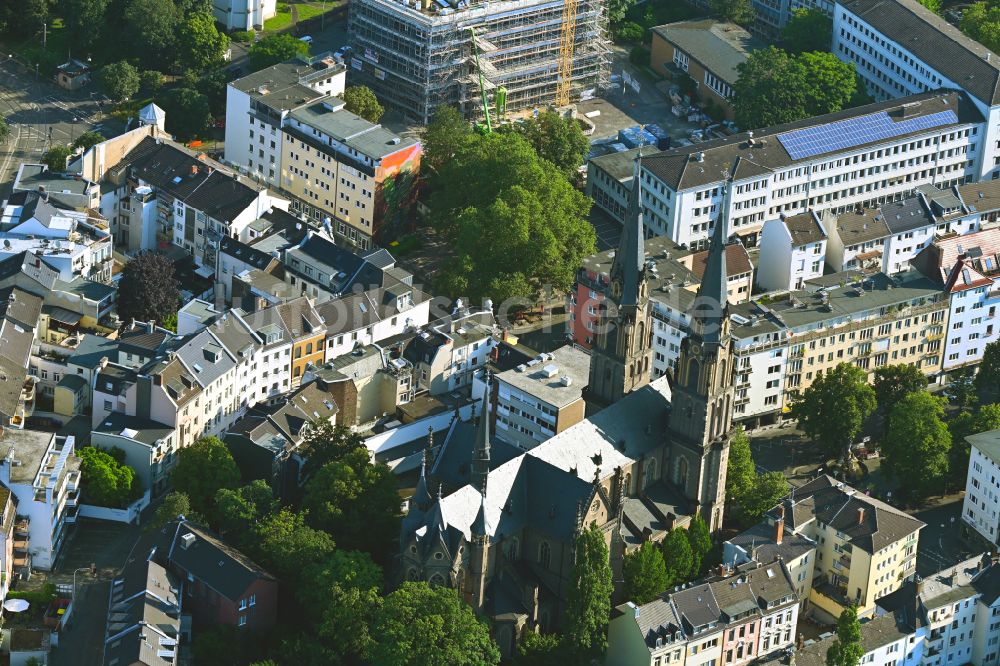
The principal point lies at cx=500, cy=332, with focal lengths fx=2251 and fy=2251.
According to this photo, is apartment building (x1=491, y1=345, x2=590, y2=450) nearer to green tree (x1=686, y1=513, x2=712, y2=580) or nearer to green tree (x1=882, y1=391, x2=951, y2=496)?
green tree (x1=686, y1=513, x2=712, y2=580)

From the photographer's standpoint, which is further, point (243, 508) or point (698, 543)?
→ point (698, 543)

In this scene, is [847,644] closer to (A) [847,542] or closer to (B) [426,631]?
(A) [847,542]

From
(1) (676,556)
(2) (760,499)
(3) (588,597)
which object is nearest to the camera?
(3) (588,597)

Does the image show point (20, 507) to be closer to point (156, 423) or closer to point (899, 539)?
point (156, 423)

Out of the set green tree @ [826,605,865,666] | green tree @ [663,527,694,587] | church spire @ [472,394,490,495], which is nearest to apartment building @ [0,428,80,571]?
church spire @ [472,394,490,495]

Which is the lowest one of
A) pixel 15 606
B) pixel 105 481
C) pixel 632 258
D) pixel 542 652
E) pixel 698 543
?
pixel 15 606

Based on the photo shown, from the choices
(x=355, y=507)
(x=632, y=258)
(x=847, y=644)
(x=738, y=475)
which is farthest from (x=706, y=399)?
(x=355, y=507)
